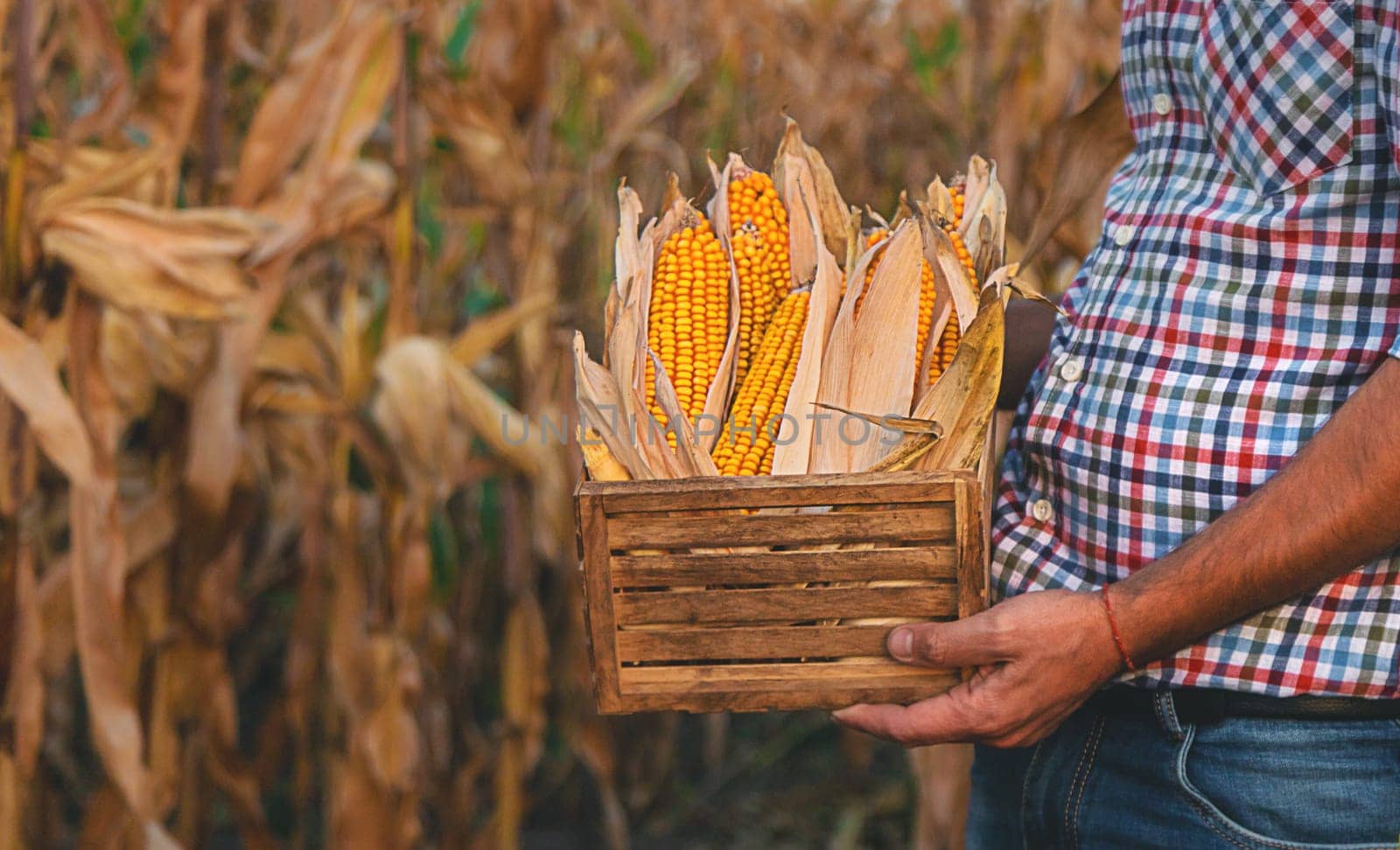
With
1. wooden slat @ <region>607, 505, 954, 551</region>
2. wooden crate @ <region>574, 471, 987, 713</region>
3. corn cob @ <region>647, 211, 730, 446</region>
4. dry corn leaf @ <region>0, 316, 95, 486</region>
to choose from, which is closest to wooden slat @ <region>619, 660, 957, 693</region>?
wooden crate @ <region>574, 471, 987, 713</region>

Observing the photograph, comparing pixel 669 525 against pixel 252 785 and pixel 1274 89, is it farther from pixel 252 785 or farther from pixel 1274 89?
pixel 252 785

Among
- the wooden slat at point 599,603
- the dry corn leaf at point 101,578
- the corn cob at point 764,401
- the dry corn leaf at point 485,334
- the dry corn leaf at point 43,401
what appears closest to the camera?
the wooden slat at point 599,603

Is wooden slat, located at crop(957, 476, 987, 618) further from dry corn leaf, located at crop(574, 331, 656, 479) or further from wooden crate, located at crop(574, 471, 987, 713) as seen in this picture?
dry corn leaf, located at crop(574, 331, 656, 479)

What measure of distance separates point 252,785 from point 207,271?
3.16 feet

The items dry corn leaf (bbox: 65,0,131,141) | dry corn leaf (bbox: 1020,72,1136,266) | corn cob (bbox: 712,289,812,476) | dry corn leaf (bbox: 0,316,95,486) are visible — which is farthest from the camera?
dry corn leaf (bbox: 65,0,131,141)

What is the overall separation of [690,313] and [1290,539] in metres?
0.53

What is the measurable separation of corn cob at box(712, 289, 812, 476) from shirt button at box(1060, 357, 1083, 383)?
0.78ft

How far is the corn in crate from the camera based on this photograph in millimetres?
1003

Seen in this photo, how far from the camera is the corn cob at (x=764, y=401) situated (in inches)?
43.9

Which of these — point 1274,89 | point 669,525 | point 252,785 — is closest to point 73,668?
point 252,785

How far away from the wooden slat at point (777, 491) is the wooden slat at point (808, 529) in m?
0.01

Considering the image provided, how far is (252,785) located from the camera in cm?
229

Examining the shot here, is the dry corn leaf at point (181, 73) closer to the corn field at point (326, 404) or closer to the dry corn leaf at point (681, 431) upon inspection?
the corn field at point (326, 404)

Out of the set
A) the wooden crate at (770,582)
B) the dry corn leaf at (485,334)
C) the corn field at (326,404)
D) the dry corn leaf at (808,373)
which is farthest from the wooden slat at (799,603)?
the dry corn leaf at (485,334)
